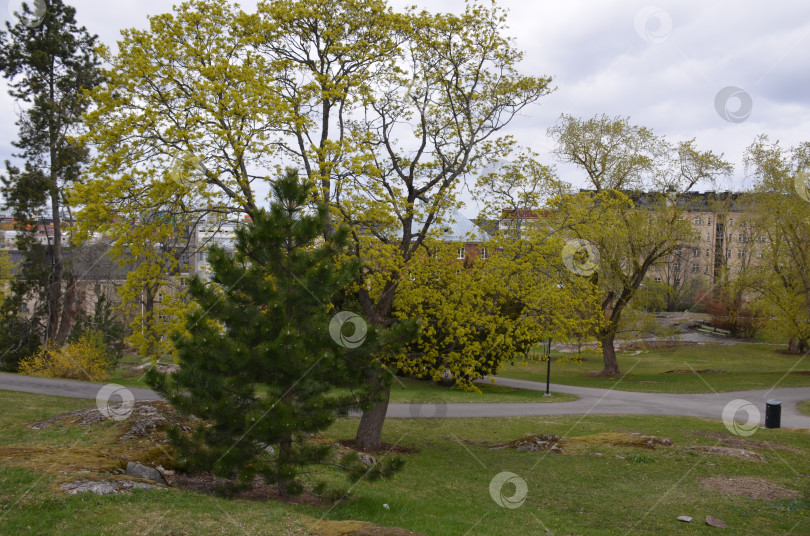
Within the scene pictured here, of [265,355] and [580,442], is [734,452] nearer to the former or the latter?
[580,442]

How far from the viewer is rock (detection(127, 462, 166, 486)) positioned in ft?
29.5

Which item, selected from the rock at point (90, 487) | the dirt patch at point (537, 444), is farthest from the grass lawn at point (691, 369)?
the rock at point (90, 487)

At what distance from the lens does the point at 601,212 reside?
57.7 ft

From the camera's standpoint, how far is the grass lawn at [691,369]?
103 feet

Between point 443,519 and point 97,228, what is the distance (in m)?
7.81

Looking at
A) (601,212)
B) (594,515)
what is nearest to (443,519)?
(594,515)

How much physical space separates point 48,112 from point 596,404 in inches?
1041

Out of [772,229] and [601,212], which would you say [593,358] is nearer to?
[772,229]

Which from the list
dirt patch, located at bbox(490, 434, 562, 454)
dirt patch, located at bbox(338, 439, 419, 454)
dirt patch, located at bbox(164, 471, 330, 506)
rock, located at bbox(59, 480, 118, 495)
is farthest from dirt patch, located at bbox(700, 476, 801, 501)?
rock, located at bbox(59, 480, 118, 495)

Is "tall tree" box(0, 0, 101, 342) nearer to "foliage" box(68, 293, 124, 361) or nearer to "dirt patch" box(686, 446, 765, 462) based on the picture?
"foliage" box(68, 293, 124, 361)

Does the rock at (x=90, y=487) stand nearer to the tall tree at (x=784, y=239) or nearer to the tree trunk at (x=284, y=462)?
the tree trunk at (x=284, y=462)

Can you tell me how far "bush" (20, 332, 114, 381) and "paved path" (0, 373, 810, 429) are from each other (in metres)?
1.73

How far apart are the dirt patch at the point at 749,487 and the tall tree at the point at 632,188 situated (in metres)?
19.9

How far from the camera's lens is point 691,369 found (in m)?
38.8
